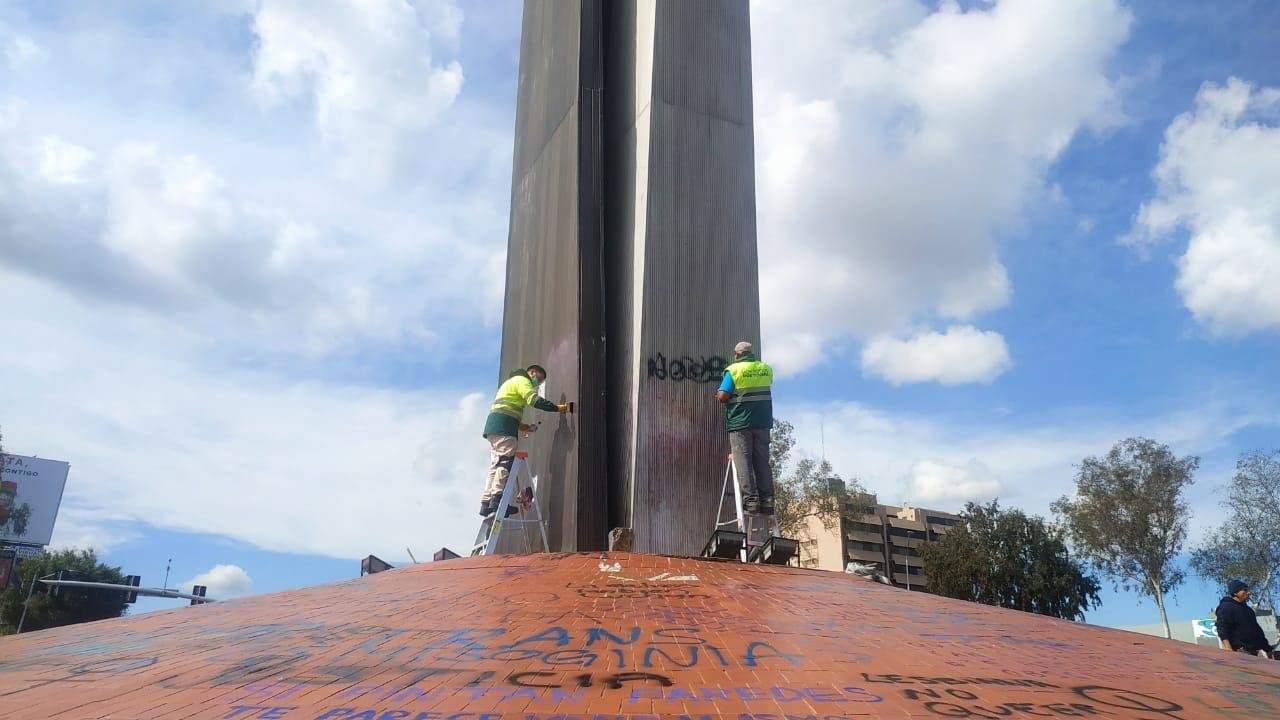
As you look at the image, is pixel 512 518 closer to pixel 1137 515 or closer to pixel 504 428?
pixel 504 428

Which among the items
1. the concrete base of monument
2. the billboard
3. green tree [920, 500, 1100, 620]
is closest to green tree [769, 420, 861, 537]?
green tree [920, 500, 1100, 620]

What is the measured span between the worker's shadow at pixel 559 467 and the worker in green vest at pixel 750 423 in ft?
6.30

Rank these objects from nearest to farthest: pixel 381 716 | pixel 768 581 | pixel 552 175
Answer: pixel 381 716 → pixel 768 581 → pixel 552 175

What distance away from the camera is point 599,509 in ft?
28.7

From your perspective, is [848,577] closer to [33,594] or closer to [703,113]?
[703,113]

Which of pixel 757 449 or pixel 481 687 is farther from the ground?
pixel 757 449

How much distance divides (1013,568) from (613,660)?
36.0m

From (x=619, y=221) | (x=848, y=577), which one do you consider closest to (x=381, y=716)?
(x=848, y=577)

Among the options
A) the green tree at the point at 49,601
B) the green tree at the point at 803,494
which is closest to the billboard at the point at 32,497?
the green tree at the point at 49,601

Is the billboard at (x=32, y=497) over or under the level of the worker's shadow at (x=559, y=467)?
over

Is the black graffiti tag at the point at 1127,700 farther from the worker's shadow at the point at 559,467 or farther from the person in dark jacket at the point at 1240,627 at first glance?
the worker's shadow at the point at 559,467

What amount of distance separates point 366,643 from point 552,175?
23.9 feet

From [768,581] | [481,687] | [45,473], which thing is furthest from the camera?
[45,473]

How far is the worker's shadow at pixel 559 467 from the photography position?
9125 mm
